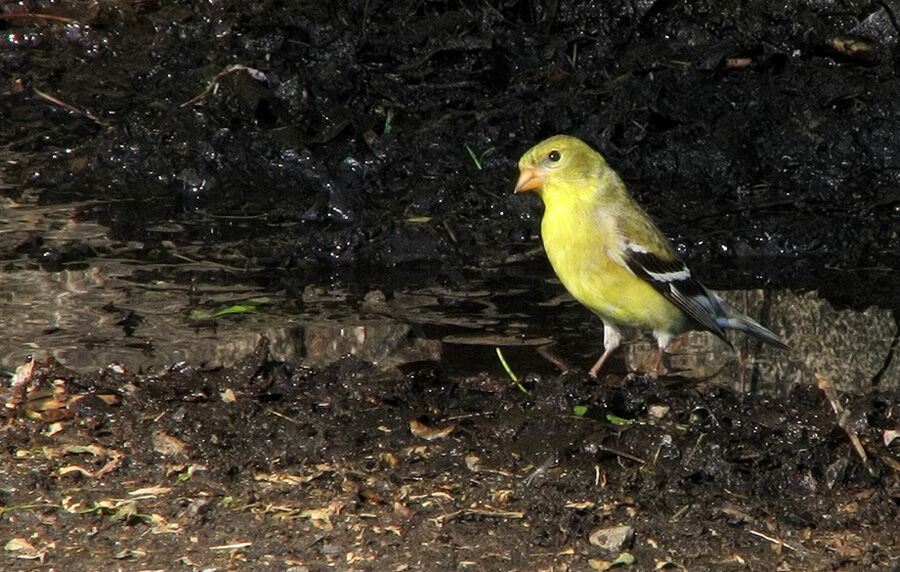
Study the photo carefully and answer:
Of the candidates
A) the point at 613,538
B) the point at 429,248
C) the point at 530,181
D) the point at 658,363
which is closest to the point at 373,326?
the point at 530,181

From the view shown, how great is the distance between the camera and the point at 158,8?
9.87 meters

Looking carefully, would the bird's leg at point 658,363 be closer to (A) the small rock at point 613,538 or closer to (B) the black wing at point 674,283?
(B) the black wing at point 674,283

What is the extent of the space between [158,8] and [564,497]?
20.9 feet

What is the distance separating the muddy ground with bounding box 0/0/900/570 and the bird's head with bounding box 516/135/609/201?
748mm

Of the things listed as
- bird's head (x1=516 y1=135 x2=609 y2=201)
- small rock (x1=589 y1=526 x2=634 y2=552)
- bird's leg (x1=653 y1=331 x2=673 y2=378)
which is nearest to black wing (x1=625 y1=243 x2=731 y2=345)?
bird's leg (x1=653 y1=331 x2=673 y2=378)

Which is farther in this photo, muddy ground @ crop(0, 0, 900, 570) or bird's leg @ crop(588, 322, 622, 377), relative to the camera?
bird's leg @ crop(588, 322, 622, 377)

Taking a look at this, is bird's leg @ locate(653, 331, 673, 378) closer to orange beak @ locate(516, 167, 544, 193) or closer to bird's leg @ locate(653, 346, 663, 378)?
bird's leg @ locate(653, 346, 663, 378)

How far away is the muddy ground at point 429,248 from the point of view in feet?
15.0

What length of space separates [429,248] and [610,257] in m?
1.59

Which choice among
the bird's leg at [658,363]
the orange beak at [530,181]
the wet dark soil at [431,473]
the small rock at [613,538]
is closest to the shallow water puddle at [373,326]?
the bird's leg at [658,363]

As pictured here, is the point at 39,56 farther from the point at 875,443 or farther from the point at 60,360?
the point at 875,443

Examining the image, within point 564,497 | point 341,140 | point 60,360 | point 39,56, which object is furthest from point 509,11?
point 564,497

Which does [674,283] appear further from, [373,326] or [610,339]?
[373,326]

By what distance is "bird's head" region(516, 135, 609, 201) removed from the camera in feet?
20.4
